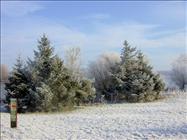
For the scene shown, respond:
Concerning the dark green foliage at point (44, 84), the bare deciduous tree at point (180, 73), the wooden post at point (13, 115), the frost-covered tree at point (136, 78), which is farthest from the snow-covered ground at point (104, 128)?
the bare deciduous tree at point (180, 73)

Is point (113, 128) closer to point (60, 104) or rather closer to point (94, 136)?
point (94, 136)

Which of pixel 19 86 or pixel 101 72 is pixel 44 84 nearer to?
pixel 19 86

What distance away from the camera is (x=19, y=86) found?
22.9 metres

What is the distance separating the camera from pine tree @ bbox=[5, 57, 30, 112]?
2275cm

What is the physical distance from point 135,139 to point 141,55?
54.6ft

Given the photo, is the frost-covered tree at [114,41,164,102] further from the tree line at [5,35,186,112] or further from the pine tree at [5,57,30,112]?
the pine tree at [5,57,30,112]

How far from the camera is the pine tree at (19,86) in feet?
74.6

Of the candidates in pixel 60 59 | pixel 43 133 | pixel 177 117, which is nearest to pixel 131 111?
pixel 177 117

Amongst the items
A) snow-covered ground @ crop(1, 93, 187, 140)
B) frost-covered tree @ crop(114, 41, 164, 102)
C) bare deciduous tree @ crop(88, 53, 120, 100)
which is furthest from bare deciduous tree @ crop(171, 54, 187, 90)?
snow-covered ground @ crop(1, 93, 187, 140)

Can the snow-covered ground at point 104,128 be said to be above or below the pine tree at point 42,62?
below

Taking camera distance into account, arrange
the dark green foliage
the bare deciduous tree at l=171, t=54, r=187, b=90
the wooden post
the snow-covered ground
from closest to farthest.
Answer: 1. the snow-covered ground
2. the wooden post
3. the dark green foliage
4. the bare deciduous tree at l=171, t=54, r=187, b=90

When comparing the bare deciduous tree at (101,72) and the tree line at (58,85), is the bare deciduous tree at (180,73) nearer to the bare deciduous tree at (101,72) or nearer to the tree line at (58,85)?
the bare deciduous tree at (101,72)

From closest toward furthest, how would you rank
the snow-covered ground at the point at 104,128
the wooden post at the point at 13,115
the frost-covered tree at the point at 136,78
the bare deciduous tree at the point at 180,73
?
the snow-covered ground at the point at 104,128
the wooden post at the point at 13,115
the frost-covered tree at the point at 136,78
the bare deciduous tree at the point at 180,73

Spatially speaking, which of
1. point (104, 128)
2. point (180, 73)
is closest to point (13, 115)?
point (104, 128)
